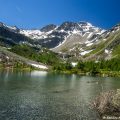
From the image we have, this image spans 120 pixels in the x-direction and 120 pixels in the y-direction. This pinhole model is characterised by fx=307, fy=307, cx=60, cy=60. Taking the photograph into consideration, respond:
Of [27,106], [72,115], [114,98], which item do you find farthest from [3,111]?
[114,98]

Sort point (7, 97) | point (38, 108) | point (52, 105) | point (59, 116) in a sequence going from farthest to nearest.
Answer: point (7, 97) → point (52, 105) → point (38, 108) → point (59, 116)

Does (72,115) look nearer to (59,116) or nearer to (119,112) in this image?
(59,116)

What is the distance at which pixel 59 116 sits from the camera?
7125 cm

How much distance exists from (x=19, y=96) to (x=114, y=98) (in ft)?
127

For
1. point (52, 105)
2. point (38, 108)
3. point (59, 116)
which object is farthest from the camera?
point (52, 105)

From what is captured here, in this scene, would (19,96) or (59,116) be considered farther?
(19,96)

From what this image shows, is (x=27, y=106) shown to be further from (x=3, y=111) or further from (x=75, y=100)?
(x=75, y=100)

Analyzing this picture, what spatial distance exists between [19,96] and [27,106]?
1950 centimetres

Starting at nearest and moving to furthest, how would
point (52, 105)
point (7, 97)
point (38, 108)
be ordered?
point (38, 108), point (52, 105), point (7, 97)

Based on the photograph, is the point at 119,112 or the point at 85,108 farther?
the point at 85,108

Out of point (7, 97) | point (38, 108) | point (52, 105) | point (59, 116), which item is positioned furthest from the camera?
point (7, 97)

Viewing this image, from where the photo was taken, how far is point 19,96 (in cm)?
10131

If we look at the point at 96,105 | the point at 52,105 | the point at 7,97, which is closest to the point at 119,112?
the point at 96,105

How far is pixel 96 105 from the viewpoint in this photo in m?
80.6
